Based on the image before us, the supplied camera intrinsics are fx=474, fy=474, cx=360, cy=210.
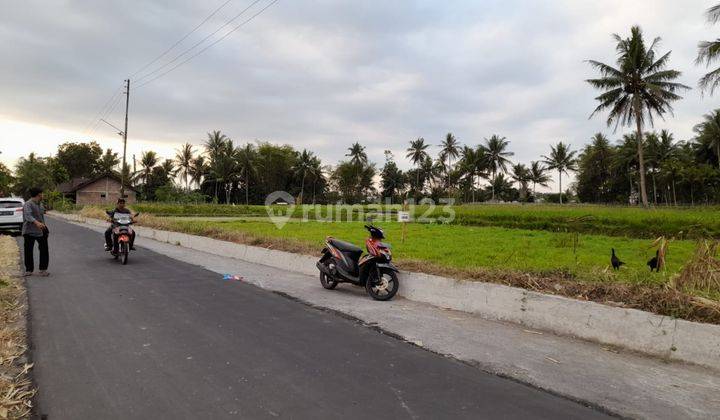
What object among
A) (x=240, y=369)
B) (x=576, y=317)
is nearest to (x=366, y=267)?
(x=576, y=317)

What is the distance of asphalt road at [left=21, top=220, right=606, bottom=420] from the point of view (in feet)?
11.3

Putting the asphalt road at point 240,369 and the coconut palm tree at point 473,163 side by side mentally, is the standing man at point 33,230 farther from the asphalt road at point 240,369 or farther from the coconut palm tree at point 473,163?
the coconut palm tree at point 473,163

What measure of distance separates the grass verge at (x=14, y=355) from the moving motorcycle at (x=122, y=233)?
9.21 ft

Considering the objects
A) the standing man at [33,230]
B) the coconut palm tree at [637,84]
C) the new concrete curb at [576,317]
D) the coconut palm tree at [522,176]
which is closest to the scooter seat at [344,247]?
the new concrete curb at [576,317]

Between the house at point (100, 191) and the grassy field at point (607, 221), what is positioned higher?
the house at point (100, 191)

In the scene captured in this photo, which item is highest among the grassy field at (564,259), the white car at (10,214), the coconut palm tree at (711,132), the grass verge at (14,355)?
the coconut palm tree at (711,132)

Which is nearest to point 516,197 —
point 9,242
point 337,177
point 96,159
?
point 337,177

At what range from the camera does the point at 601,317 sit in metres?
5.29

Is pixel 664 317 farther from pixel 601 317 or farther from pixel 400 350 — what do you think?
pixel 400 350

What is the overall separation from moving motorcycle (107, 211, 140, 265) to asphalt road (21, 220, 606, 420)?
4.28m

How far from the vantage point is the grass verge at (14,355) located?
3.39 m

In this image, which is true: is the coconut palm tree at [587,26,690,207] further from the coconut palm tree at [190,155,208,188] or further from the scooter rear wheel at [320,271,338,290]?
the coconut palm tree at [190,155,208,188]

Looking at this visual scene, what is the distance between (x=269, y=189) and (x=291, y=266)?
7032 cm

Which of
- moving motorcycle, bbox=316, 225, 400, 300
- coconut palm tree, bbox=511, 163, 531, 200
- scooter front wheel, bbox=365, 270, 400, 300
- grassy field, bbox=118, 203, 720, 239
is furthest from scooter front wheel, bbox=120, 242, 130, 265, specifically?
coconut palm tree, bbox=511, 163, 531, 200
